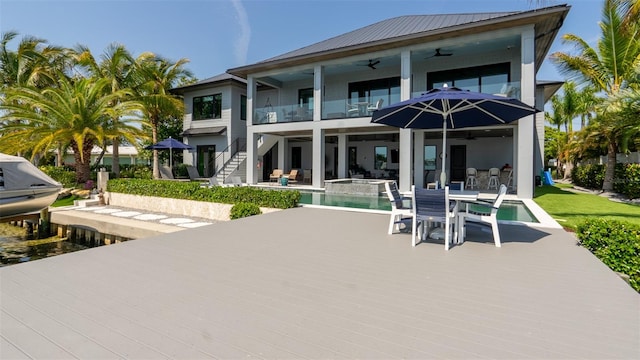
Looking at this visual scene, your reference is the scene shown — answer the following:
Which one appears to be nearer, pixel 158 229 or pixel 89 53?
pixel 158 229

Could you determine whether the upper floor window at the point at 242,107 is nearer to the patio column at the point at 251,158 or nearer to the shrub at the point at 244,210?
the patio column at the point at 251,158

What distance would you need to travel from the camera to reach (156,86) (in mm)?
22172

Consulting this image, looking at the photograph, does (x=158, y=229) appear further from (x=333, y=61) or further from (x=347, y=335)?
(x=333, y=61)

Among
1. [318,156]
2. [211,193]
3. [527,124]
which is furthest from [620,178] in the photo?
[211,193]

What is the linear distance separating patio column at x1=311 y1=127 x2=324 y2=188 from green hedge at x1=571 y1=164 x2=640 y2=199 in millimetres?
14375

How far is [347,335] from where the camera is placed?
2.71 metres

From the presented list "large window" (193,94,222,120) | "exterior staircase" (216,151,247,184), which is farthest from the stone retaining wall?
"large window" (193,94,222,120)

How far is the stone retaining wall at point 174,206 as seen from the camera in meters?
11.1

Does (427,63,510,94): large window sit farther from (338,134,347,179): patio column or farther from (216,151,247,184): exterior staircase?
(216,151,247,184): exterior staircase

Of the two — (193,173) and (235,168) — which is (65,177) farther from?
(235,168)

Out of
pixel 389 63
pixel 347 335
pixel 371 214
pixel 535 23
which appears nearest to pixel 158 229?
pixel 371 214

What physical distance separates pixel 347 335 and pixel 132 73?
24.2 m

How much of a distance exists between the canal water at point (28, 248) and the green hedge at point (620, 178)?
22259 millimetres

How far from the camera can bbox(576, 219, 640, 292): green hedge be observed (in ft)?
16.1
